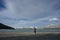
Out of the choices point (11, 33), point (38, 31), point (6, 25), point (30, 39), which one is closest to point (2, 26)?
point (6, 25)

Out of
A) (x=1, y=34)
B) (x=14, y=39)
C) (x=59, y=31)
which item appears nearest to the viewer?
(x=14, y=39)

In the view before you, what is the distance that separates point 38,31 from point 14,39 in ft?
27.1

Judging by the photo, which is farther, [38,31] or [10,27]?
[38,31]

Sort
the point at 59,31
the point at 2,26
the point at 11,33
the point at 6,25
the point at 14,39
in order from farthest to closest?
the point at 59,31 → the point at 11,33 → the point at 14,39 → the point at 6,25 → the point at 2,26

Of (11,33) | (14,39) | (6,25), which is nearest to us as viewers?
(6,25)

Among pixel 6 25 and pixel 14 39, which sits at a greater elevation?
pixel 6 25

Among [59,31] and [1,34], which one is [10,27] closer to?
[1,34]

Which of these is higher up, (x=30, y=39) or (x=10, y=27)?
(x=10, y=27)

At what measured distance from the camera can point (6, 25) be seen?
1337 cm

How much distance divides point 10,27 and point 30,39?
395cm

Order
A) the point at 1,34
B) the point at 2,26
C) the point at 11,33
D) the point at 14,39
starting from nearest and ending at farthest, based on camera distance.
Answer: the point at 2,26, the point at 14,39, the point at 1,34, the point at 11,33

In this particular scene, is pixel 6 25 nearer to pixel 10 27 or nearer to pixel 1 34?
pixel 10 27

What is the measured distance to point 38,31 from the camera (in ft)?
78.2

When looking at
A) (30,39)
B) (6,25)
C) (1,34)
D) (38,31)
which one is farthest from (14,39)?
(38,31)
